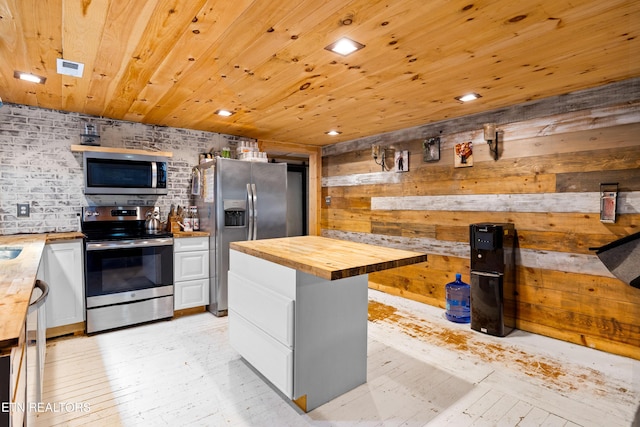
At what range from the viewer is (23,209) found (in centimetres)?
342

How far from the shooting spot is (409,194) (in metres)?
4.39

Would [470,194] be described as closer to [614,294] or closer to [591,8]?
[614,294]

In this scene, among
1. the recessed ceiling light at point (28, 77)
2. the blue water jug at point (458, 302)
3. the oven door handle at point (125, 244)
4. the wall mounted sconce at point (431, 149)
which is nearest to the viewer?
the recessed ceiling light at point (28, 77)

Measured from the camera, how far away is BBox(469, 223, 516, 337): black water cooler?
317 centimetres

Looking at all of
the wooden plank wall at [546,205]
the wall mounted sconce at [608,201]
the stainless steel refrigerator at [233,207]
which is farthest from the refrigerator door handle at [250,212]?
the wall mounted sconce at [608,201]

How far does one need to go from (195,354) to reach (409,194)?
309 centimetres

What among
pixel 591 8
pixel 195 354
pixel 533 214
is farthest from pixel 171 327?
pixel 591 8

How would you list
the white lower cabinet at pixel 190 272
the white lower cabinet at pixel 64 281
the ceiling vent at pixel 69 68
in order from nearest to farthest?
the ceiling vent at pixel 69 68 → the white lower cabinet at pixel 64 281 → the white lower cabinet at pixel 190 272

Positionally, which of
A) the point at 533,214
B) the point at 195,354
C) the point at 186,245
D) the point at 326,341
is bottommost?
the point at 195,354

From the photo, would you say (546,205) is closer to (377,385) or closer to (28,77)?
(377,385)

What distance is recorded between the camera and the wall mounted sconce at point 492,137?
341cm

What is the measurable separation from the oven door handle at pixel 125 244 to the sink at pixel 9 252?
0.59 m

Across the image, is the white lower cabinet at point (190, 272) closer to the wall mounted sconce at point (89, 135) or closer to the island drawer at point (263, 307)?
the island drawer at point (263, 307)

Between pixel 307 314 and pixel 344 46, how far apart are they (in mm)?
1676
